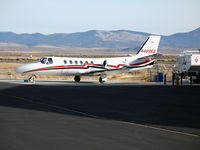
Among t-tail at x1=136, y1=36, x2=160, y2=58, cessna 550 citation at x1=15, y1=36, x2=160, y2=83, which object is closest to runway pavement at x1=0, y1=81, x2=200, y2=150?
cessna 550 citation at x1=15, y1=36, x2=160, y2=83

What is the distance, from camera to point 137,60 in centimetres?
4494

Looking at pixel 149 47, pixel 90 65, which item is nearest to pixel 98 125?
pixel 90 65

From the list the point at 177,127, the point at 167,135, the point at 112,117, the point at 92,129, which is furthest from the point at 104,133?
the point at 112,117

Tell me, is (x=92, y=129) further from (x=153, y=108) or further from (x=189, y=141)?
(x=153, y=108)

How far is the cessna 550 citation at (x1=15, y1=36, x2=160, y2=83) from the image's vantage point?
40.8 m

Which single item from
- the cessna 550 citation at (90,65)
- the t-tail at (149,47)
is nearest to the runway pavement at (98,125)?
the cessna 550 citation at (90,65)

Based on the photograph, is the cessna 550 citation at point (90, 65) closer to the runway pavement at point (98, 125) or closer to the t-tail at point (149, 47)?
the t-tail at point (149, 47)

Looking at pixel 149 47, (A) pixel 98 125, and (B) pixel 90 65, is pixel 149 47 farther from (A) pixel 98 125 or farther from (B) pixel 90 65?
(A) pixel 98 125

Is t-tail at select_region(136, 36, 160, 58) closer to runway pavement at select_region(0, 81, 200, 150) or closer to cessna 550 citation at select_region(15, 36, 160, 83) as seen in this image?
cessna 550 citation at select_region(15, 36, 160, 83)

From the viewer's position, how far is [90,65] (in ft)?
141

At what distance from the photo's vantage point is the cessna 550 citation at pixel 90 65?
40831 mm

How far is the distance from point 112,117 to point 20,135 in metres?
5.41

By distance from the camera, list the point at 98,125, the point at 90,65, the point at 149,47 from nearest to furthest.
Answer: the point at 98,125 → the point at 90,65 → the point at 149,47

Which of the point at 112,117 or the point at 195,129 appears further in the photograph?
the point at 112,117
